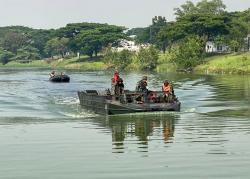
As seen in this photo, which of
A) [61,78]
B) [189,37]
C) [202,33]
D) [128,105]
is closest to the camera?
[128,105]

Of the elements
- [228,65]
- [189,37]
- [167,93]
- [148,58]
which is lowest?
[167,93]

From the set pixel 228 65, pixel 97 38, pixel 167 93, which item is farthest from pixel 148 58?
pixel 167 93

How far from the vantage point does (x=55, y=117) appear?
35625mm

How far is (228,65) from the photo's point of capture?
108 metres

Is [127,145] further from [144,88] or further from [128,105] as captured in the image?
[144,88]

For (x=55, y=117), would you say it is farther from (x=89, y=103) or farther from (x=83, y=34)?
(x=83, y=34)

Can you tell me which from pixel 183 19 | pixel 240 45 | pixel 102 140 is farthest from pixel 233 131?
pixel 183 19

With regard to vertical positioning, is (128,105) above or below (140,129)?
above

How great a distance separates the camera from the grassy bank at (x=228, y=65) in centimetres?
10306

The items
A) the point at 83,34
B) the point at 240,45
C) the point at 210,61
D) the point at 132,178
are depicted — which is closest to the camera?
the point at 132,178

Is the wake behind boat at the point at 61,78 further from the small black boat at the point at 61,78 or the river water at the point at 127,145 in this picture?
the river water at the point at 127,145

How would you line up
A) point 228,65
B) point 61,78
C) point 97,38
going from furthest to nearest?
point 97,38
point 228,65
point 61,78

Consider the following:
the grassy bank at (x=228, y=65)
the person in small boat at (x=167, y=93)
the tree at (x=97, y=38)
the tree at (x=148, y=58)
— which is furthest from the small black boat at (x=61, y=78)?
the tree at (x=97, y=38)

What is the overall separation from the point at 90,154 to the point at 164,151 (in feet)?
8.66
